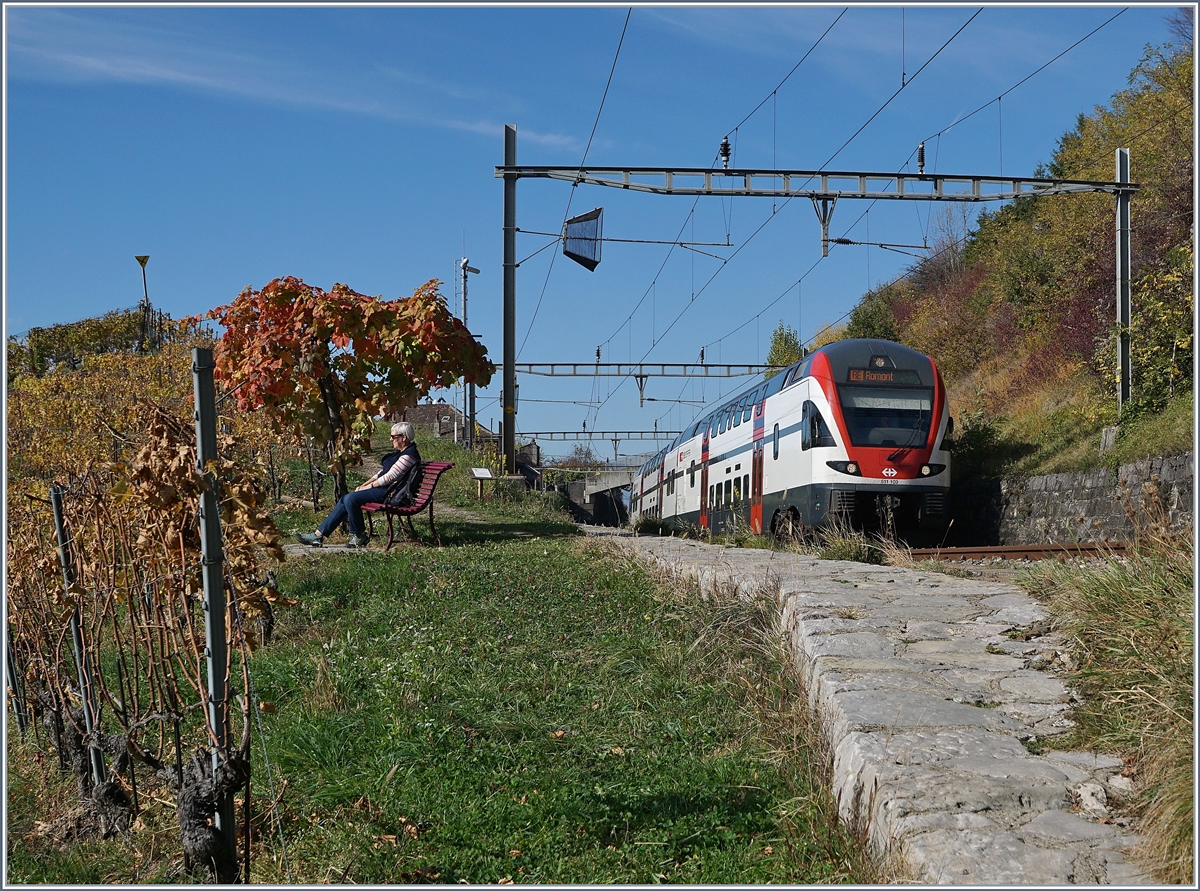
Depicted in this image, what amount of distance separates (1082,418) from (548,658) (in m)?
18.3

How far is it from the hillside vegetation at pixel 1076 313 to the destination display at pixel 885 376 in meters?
3.99

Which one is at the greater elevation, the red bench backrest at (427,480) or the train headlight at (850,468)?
the train headlight at (850,468)

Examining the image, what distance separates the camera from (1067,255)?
3369 cm

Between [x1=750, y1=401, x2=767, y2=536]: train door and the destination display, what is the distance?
287 centimetres

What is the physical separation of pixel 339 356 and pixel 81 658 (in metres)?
7.78

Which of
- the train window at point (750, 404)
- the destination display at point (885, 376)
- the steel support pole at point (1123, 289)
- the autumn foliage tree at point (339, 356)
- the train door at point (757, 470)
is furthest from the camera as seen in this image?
the train window at point (750, 404)

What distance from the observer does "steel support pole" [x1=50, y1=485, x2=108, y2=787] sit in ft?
14.9

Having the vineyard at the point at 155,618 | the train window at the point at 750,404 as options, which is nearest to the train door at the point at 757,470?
the train window at the point at 750,404

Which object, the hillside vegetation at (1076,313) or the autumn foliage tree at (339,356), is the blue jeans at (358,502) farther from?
the hillside vegetation at (1076,313)

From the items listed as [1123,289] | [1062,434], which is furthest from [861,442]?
[1062,434]

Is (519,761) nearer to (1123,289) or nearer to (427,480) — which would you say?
(427,480)

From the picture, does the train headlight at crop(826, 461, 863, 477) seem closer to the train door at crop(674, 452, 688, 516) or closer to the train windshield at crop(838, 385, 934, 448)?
the train windshield at crop(838, 385, 934, 448)

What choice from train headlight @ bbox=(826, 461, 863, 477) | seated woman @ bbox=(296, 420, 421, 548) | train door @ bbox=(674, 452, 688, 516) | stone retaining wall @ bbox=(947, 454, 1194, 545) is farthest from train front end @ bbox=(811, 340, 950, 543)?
train door @ bbox=(674, 452, 688, 516)

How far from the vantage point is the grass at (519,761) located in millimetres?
3740
